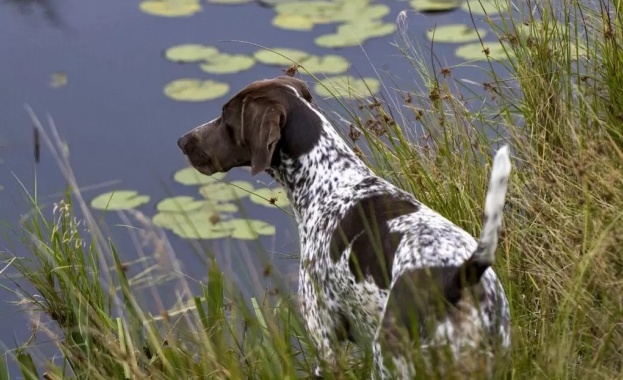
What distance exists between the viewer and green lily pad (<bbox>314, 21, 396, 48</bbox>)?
23.6 ft

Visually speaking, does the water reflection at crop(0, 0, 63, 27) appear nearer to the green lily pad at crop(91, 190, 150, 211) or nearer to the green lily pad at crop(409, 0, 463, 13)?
the green lily pad at crop(91, 190, 150, 211)

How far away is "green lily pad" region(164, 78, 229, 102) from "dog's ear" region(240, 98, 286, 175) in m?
2.78

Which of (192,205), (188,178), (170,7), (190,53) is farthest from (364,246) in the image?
(170,7)

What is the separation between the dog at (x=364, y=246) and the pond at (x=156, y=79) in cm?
123

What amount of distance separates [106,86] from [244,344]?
371cm

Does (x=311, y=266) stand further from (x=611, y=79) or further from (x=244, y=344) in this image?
(x=611, y=79)

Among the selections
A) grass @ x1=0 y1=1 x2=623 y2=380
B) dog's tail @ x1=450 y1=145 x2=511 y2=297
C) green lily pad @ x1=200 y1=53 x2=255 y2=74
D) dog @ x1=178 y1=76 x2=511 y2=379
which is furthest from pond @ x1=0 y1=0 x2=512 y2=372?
dog's tail @ x1=450 y1=145 x2=511 y2=297

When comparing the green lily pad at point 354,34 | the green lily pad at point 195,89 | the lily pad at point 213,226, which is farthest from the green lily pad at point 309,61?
the lily pad at point 213,226

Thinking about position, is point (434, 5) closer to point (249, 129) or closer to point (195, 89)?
point (195, 89)

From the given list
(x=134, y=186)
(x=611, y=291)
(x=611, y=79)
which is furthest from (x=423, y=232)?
(x=134, y=186)

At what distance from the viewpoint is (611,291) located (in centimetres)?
329

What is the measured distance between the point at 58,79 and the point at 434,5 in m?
2.63

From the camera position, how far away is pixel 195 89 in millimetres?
6742

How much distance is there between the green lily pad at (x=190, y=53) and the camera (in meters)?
7.06
